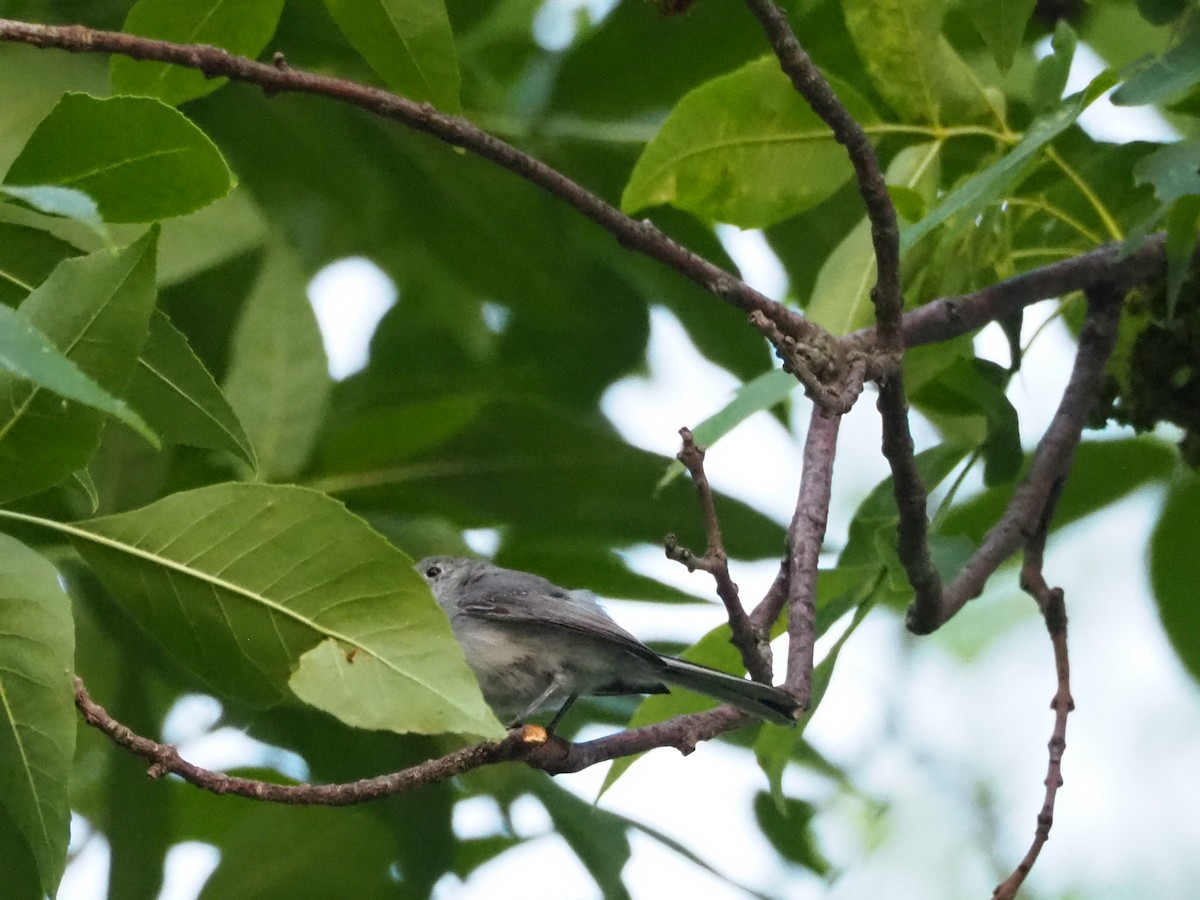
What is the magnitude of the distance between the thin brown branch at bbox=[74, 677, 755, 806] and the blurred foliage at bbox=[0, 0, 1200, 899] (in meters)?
0.04

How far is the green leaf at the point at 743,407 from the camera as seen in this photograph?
2.07 ft

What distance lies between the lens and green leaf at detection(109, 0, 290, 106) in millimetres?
667

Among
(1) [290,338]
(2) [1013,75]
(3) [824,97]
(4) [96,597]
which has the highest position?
(2) [1013,75]

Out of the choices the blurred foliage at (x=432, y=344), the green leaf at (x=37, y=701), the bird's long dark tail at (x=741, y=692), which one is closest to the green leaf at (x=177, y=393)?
the blurred foliage at (x=432, y=344)

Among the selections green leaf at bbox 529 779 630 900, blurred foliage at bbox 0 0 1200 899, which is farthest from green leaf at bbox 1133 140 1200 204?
green leaf at bbox 529 779 630 900

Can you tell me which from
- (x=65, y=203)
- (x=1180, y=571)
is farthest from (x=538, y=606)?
(x=1180, y=571)

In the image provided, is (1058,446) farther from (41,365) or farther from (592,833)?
(41,365)

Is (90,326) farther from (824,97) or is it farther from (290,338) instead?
(290,338)

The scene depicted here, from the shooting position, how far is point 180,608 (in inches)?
18.8

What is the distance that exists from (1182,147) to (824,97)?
0.20 meters

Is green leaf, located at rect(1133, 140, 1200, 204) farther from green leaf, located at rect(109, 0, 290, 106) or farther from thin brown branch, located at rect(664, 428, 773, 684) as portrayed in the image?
green leaf, located at rect(109, 0, 290, 106)

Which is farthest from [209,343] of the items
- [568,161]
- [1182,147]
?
[1182,147]

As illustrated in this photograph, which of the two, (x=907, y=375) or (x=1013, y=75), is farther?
(x=1013, y=75)

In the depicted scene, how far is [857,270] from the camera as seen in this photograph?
79cm
